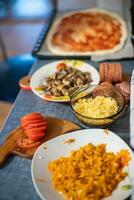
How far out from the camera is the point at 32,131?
0.88m

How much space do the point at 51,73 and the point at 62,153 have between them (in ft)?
1.33

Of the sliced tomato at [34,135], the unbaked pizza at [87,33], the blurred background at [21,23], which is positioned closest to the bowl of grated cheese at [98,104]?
the sliced tomato at [34,135]

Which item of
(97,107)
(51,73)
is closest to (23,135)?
(97,107)

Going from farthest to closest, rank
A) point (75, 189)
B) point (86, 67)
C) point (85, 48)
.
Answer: point (85, 48) < point (86, 67) < point (75, 189)

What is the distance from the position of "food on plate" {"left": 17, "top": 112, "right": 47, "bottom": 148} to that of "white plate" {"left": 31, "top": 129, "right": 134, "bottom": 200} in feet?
0.16

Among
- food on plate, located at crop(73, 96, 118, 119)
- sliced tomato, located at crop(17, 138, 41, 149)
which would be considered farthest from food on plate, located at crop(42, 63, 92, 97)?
sliced tomato, located at crop(17, 138, 41, 149)

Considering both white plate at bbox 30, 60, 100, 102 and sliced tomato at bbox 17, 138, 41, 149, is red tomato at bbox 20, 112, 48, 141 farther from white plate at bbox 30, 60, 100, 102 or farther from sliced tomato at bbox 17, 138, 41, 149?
white plate at bbox 30, 60, 100, 102

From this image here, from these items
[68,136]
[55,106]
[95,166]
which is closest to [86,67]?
[55,106]

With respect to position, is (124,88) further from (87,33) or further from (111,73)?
(87,33)

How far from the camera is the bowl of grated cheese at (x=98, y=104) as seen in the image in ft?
2.95

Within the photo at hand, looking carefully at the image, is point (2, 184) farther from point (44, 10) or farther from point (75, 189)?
point (44, 10)

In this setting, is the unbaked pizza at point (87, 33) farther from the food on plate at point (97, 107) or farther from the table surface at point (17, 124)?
the food on plate at point (97, 107)

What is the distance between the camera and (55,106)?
1053 mm

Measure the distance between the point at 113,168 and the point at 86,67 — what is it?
1.64 ft
